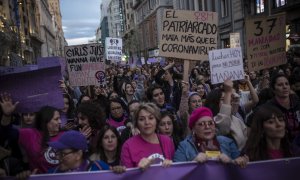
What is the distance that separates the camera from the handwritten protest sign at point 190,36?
6.75 meters

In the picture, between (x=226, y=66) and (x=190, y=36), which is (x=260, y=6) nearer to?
(x=190, y=36)

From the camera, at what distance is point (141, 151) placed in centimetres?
371

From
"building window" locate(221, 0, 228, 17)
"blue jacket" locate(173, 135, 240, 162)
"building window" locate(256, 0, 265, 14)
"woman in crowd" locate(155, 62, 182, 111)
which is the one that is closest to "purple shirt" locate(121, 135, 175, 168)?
"blue jacket" locate(173, 135, 240, 162)

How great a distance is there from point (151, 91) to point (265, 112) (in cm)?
316

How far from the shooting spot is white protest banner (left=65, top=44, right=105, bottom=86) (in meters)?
8.74

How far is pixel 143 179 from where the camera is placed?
342cm

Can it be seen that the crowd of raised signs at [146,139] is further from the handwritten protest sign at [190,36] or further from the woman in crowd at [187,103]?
the handwritten protest sign at [190,36]

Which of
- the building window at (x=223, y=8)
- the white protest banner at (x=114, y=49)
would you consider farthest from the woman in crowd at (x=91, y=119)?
the building window at (x=223, y=8)

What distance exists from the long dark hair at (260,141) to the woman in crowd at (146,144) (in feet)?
2.35

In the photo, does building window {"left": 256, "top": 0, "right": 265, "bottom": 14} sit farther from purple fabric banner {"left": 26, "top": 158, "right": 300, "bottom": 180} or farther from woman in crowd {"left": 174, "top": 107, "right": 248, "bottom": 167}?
purple fabric banner {"left": 26, "top": 158, "right": 300, "bottom": 180}

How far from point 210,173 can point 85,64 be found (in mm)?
5992

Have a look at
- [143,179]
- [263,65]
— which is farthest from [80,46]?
[143,179]

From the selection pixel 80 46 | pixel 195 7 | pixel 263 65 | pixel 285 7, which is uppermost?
pixel 195 7

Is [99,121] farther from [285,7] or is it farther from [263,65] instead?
[285,7]
